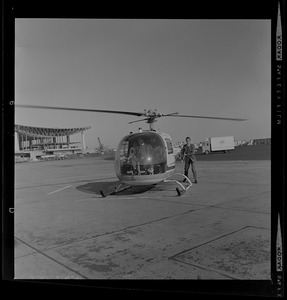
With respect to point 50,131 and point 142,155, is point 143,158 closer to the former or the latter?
point 142,155

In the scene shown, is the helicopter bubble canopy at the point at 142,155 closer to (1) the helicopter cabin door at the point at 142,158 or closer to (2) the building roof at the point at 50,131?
(1) the helicopter cabin door at the point at 142,158

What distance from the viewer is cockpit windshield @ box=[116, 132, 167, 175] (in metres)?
4.93

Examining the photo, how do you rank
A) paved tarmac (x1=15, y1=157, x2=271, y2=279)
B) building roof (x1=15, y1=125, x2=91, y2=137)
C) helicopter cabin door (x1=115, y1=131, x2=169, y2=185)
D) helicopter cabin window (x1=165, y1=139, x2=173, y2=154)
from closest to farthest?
paved tarmac (x1=15, y1=157, x2=271, y2=279), building roof (x1=15, y1=125, x2=91, y2=137), helicopter cabin door (x1=115, y1=131, x2=169, y2=185), helicopter cabin window (x1=165, y1=139, x2=173, y2=154)

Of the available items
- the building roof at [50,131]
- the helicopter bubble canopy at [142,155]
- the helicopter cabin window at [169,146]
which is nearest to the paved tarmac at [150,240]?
the building roof at [50,131]

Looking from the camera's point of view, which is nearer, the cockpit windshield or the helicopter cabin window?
the cockpit windshield

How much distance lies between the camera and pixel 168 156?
5.29 metres

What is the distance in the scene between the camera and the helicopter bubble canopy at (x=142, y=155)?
4926mm

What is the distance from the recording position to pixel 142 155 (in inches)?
195

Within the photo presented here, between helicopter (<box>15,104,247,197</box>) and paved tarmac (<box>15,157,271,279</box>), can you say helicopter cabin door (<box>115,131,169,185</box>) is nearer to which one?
helicopter (<box>15,104,247,197</box>)

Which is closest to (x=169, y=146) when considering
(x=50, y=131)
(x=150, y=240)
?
(x=150, y=240)

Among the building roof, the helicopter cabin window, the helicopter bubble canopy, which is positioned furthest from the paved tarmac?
the helicopter cabin window
